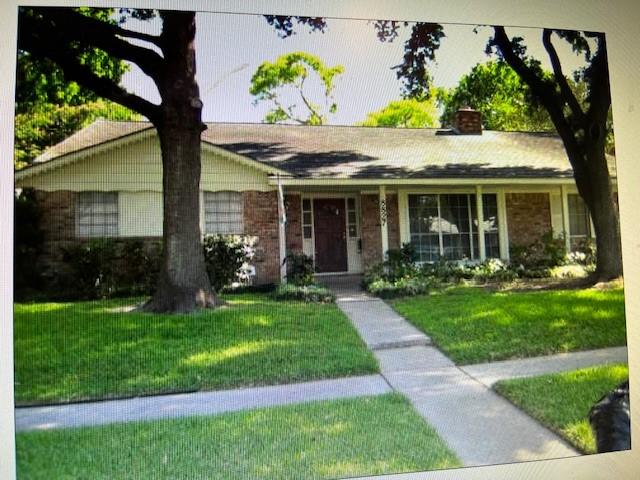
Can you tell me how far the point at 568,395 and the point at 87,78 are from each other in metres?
3.13

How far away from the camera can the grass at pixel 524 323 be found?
8.02 feet

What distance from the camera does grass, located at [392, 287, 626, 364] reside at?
2.45 m

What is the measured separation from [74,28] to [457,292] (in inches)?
108

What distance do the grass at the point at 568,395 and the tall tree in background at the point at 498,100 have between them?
5.42 feet

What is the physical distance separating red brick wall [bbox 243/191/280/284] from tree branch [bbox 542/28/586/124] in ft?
6.77

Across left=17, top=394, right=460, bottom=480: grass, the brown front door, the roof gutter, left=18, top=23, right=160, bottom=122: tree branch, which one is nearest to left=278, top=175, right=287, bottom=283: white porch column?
the roof gutter

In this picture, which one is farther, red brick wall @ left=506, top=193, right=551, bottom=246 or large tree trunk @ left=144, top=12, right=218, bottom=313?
red brick wall @ left=506, top=193, right=551, bottom=246

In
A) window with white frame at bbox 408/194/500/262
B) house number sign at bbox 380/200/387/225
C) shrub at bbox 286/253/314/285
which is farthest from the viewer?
house number sign at bbox 380/200/387/225

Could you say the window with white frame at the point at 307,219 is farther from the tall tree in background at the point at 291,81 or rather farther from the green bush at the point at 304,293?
the tall tree in background at the point at 291,81

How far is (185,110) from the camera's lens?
246 cm

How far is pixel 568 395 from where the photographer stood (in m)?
2.23

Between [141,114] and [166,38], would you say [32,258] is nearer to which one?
[141,114]

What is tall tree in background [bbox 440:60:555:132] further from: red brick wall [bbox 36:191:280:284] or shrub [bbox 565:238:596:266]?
red brick wall [bbox 36:191:280:284]

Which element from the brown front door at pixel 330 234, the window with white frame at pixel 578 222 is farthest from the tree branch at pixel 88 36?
the window with white frame at pixel 578 222
